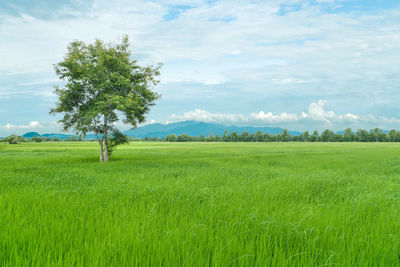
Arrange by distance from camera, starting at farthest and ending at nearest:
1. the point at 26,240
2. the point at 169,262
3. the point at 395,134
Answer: the point at 395,134
the point at 26,240
the point at 169,262

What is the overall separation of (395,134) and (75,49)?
239 m

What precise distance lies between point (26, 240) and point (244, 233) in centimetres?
450

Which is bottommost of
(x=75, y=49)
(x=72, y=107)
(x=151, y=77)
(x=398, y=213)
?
(x=398, y=213)

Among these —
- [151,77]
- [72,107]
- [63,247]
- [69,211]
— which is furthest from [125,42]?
[63,247]

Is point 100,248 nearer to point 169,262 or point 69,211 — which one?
point 169,262

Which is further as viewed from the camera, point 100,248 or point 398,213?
point 398,213

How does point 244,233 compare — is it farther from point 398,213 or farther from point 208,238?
point 398,213

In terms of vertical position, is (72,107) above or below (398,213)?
above

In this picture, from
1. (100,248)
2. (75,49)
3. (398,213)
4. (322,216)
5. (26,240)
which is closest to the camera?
(100,248)

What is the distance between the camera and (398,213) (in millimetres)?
6781

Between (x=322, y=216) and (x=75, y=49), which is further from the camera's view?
(x=75, y=49)

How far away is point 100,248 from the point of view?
413 centimetres

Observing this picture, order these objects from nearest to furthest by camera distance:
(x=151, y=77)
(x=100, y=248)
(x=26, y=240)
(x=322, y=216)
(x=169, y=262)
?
(x=169, y=262) < (x=100, y=248) < (x=26, y=240) < (x=322, y=216) < (x=151, y=77)

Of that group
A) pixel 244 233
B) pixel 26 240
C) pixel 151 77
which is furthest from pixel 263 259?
pixel 151 77
